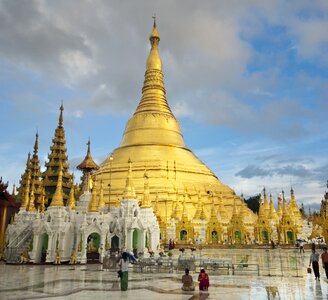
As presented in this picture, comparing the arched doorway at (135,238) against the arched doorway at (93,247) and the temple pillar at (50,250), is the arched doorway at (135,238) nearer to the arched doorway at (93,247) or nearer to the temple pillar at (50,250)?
the arched doorway at (93,247)

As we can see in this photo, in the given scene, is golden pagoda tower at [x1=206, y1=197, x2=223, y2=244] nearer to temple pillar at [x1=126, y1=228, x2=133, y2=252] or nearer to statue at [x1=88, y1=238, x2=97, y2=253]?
statue at [x1=88, y1=238, x2=97, y2=253]

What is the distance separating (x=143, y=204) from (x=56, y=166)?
2111 centimetres

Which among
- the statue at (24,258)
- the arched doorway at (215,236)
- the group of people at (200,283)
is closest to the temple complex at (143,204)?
the arched doorway at (215,236)

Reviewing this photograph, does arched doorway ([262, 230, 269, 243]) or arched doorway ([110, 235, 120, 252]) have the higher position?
arched doorway ([262, 230, 269, 243])

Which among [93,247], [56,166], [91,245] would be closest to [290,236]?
[93,247]

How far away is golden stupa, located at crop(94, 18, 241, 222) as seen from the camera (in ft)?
133

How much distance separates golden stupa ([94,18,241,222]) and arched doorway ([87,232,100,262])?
10020 millimetres

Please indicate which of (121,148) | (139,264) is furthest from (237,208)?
(139,264)

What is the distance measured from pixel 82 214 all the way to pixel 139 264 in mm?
8137

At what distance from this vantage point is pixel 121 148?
48.9m

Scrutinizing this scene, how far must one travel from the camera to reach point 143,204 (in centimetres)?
2844

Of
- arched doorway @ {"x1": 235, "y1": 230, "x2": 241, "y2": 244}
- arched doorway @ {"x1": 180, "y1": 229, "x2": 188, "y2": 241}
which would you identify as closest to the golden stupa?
arched doorway @ {"x1": 180, "y1": 229, "x2": 188, "y2": 241}

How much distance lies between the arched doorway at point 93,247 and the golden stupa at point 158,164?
10020 mm

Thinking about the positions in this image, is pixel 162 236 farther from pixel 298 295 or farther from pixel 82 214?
pixel 298 295
